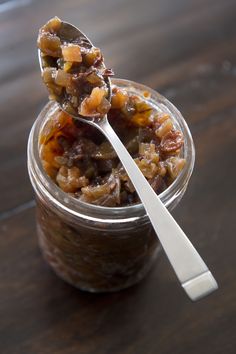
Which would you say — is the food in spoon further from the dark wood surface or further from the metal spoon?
the dark wood surface

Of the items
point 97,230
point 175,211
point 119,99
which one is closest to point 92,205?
point 97,230

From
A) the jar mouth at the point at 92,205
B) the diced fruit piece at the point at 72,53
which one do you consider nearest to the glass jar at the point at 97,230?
the jar mouth at the point at 92,205

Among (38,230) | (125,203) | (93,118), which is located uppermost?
(93,118)

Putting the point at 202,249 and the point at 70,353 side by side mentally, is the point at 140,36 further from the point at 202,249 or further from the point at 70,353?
A: the point at 70,353

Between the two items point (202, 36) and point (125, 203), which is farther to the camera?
point (202, 36)

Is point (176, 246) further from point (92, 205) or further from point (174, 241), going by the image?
point (92, 205)

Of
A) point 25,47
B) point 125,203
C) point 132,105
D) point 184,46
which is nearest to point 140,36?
point 184,46
